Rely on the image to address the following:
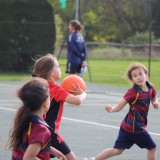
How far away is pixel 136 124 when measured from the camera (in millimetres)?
8055

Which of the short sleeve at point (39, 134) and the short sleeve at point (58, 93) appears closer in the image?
the short sleeve at point (39, 134)

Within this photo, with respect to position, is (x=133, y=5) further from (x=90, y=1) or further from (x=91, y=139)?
(x=91, y=139)

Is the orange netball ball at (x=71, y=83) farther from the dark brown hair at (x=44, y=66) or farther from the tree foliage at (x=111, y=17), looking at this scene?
the tree foliage at (x=111, y=17)

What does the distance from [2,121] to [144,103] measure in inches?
197

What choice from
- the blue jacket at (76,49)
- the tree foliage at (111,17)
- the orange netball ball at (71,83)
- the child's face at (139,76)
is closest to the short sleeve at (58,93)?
the orange netball ball at (71,83)

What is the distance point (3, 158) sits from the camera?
8.85 m

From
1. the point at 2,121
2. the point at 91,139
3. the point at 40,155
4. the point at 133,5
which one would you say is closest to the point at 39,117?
the point at 40,155

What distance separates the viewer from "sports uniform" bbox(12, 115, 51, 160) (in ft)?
17.6

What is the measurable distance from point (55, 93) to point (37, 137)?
5.83ft

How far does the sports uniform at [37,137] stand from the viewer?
5.38 metres

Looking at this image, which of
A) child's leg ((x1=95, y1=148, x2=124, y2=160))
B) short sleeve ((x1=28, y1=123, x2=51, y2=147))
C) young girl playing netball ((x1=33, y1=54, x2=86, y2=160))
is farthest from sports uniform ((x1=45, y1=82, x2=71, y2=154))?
short sleeve ((x1=28, y1=123, x2=51, y2=147))

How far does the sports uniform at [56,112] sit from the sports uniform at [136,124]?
3.50ft

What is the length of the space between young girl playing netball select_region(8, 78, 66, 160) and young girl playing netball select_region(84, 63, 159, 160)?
8.62 ft

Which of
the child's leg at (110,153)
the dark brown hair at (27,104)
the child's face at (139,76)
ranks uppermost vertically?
the dark brown hair at (27,104)
